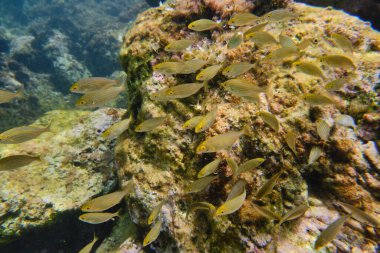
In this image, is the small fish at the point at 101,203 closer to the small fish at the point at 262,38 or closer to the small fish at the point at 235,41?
the small fish at the point at 235,41

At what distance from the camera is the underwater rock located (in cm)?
480

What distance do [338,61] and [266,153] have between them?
164cm

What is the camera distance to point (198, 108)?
3824 millimetres

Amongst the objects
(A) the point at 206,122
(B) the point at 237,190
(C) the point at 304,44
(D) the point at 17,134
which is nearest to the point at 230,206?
(B) the point at 237,190

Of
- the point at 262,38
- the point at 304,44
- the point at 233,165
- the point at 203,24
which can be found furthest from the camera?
the point at 203,24

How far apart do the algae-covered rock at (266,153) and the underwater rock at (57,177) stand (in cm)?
137

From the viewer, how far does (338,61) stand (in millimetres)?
3404

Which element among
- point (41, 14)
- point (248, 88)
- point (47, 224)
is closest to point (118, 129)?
point (248, 88)

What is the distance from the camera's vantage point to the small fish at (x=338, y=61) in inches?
132

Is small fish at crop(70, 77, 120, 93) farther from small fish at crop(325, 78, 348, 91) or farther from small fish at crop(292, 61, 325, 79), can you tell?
small fish at crop(325, 78, 348, 91)

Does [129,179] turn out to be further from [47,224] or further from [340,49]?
[340,49]

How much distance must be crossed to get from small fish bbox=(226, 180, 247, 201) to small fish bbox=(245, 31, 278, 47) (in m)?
2.06

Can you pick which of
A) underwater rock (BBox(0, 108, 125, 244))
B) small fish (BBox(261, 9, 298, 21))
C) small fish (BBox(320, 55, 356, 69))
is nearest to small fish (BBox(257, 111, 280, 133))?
small fish (BBox(320, 55, 356, 69))

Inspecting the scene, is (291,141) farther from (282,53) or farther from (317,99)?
(282,53)
